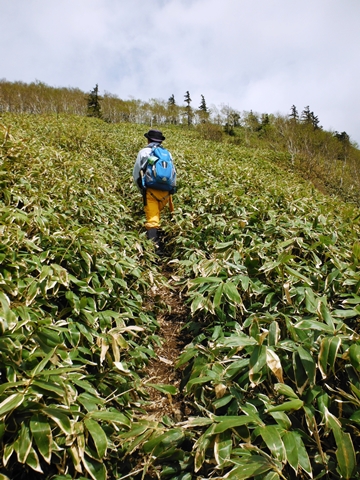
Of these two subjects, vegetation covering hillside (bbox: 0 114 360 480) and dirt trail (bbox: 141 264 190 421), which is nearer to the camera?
vegetation covering hillside (bbox: 0 114 360 480)

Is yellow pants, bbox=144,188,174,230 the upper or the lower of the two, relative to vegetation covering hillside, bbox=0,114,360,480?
upper

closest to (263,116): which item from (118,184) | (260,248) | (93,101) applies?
(93,101)

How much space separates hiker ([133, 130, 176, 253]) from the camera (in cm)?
403

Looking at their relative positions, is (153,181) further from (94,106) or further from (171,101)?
(171,101)

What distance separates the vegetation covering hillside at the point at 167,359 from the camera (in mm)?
1122

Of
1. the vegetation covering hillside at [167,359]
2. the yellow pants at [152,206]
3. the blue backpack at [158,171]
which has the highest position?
the blue backpack at [158,171]

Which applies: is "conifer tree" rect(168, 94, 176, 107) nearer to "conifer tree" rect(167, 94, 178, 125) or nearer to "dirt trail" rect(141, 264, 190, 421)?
"conifer tree" rect(167, 94, 178, 125)

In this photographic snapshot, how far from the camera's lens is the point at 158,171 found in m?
3.98

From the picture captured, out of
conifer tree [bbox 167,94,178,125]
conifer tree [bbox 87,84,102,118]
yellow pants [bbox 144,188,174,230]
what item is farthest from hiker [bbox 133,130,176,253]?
conifer tree [bbox 167,94,178,125]

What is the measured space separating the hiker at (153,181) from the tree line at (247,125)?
52.3ft

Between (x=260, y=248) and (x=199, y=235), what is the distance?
130cm

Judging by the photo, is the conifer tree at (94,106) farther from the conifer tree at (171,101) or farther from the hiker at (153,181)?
the hiker at (153,181)

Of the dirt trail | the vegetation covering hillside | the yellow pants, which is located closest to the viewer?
the vegetation covering hillside

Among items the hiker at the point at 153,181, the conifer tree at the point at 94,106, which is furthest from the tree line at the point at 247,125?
the hiker at the point at 153,181
